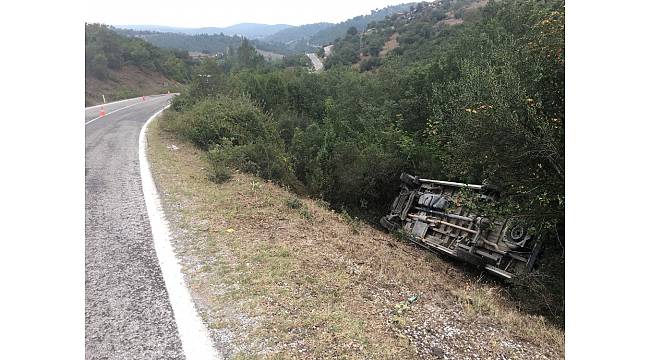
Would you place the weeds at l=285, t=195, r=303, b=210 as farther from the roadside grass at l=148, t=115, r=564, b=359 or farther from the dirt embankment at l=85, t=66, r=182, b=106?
the dirt embankment at l=85, t=66, r=182, b=106

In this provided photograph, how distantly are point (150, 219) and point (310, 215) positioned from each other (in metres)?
2.84

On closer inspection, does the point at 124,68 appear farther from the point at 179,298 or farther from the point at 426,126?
the point at 179,298

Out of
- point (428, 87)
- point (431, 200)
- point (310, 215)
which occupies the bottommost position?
point (431, 200)

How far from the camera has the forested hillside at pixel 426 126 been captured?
746cm

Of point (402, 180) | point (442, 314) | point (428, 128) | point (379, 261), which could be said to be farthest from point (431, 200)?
point (442, 314)

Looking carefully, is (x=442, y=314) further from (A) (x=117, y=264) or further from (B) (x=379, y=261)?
(A) (x=117, y=264)

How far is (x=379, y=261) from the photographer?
20.0 feet

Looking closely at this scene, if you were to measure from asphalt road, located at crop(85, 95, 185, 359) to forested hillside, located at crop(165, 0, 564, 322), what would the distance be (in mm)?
2337

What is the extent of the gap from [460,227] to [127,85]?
Answer: 44.0 m

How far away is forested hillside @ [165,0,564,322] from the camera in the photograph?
7465 mm

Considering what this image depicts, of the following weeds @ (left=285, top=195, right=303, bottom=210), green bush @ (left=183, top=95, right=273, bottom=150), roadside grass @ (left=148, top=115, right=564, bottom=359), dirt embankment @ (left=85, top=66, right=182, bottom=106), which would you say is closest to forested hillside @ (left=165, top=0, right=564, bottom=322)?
green bush @ (left=183, top=95, right=273, bottom=150)

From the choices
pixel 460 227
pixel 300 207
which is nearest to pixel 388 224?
pixel 460 227

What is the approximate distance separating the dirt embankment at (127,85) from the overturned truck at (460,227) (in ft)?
88.1

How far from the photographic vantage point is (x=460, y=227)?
11227mm
